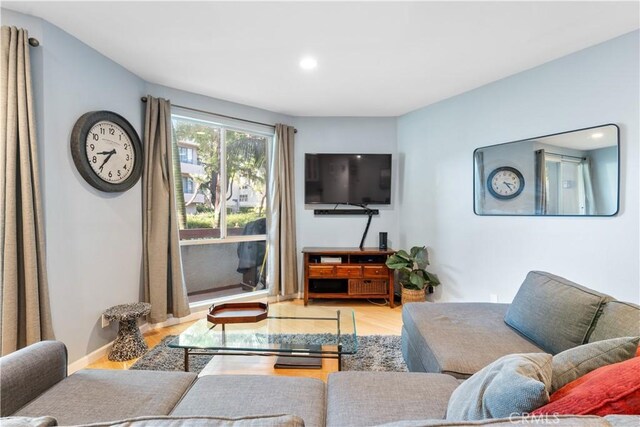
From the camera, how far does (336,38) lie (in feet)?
6.69

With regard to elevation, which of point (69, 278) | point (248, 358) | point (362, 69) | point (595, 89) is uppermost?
point (362, 69)

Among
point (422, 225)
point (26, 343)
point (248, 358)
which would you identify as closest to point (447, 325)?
point (248, 358)

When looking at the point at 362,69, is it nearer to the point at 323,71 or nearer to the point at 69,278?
the point at 323,71

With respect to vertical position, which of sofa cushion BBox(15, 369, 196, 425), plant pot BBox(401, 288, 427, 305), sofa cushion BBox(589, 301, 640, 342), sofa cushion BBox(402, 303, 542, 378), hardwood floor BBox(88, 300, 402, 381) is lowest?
hardwood floor BBox(88, 300, 402, 381)

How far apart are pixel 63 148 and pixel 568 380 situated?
2.98 m

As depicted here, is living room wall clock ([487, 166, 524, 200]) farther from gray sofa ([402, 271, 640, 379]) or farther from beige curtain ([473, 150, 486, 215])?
gray sofa ([402, 271, 640, 379])

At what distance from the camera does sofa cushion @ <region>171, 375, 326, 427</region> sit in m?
1.04

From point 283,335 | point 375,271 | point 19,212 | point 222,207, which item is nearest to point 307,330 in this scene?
point 283,335

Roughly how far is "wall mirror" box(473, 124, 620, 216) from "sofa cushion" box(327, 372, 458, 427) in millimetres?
1872

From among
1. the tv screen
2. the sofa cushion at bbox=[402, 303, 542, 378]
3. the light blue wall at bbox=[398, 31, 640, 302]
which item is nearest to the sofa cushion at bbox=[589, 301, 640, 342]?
the sofa cushion at bbox=[402, 303, 542, 378]

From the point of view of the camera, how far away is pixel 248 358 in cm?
230

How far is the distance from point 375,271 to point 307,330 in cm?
155

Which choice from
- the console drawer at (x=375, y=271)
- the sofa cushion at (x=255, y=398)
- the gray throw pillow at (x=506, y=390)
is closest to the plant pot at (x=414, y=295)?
the console drawer at (x=375, y=271)

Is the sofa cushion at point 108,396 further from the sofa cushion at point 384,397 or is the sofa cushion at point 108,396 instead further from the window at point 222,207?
the window at point 222,207
